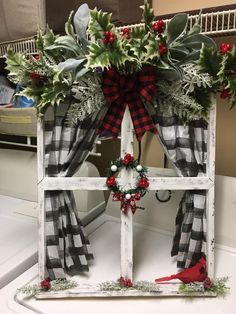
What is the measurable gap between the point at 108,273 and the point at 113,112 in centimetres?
58

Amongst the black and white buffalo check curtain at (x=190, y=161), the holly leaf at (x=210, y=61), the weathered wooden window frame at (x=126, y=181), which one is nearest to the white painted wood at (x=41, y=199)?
the weathered wooden window frame at (x=126, y=181)

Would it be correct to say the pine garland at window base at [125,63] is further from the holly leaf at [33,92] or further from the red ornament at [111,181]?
the red ornament at [111,181]

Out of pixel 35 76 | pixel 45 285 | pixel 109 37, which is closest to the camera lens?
pixel 109 37

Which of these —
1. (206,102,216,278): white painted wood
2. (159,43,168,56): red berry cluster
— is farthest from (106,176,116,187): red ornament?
(159,43,168,56): red berry cluster

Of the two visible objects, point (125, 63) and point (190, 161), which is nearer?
point (125, 63)

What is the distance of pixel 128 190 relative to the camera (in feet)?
3.45

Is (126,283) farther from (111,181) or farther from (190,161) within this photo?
(190,161)

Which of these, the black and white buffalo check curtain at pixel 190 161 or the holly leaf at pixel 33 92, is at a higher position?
the holly leaf at pixel 33 92

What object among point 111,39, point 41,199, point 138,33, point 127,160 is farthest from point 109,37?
point 41,199

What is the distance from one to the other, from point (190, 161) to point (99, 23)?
1.66 ft

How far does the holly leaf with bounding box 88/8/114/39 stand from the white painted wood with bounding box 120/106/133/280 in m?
0.24

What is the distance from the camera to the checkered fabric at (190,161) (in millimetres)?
1052

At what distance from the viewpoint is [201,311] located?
1.00 meters

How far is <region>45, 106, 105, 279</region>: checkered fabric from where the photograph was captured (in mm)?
1075
